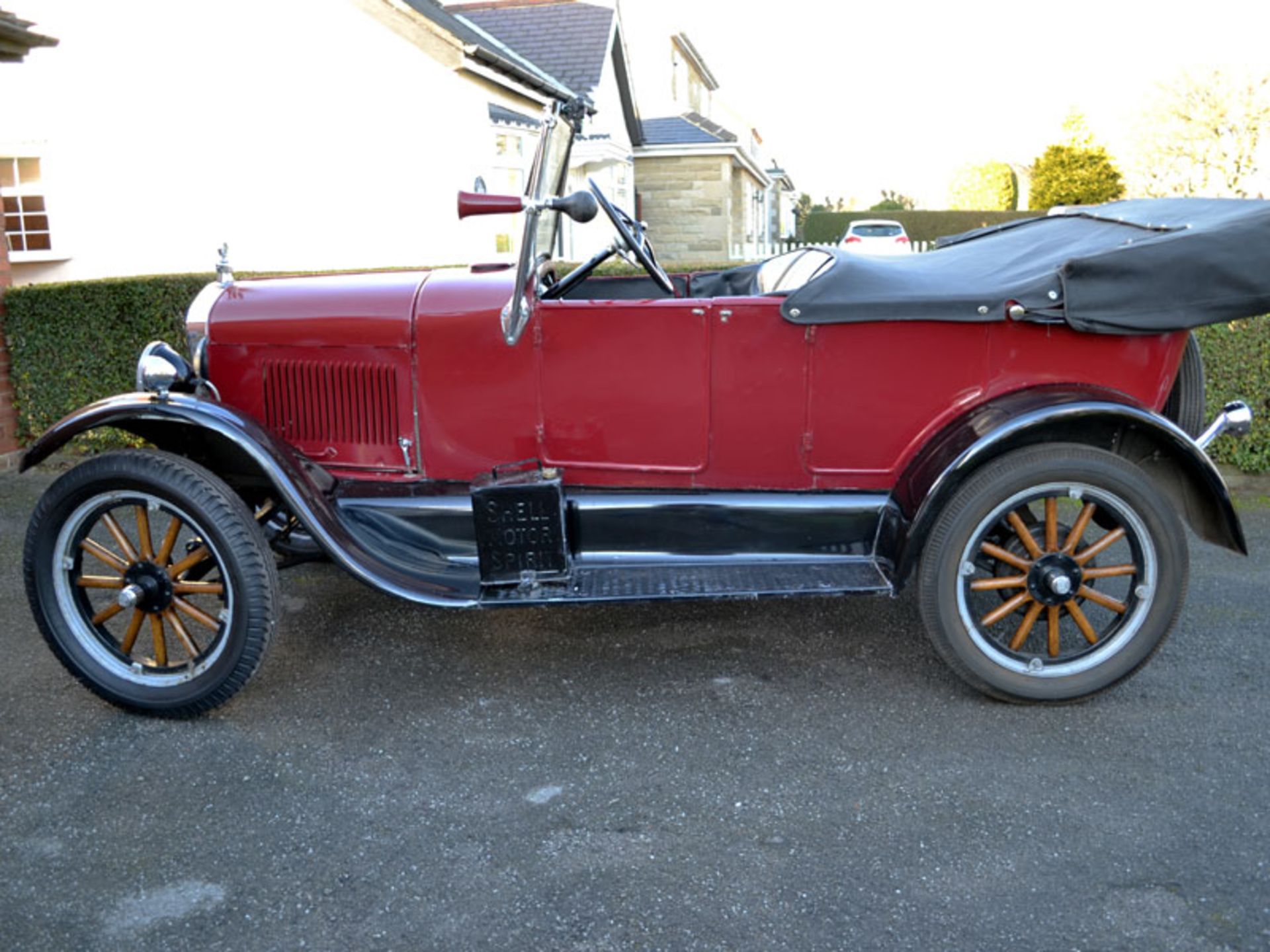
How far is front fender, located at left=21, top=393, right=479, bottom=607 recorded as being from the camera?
117 inches

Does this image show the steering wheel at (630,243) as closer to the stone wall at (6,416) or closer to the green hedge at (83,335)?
the green hedge at (83,335)

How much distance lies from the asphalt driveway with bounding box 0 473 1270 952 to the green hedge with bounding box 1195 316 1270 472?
2.19 m

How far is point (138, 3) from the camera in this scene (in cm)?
1136

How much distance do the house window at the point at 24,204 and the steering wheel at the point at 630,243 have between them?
1028cm

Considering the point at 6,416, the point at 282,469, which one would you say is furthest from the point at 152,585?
the point at 6,416

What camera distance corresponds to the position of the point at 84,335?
624 cm

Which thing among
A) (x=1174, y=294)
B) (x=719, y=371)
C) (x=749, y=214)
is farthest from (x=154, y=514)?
(x=749, y=214)

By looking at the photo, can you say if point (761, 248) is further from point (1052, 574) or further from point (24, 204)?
point (1052, 574)

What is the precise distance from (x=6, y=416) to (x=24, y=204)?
21.0 ft

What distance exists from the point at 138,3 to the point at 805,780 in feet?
40.0

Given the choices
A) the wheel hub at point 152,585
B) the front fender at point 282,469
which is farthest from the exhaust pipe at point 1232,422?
the wheel hub at point 152,585

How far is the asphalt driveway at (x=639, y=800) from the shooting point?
2.15 metres

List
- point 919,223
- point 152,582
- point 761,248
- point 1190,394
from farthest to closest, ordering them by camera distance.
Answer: point 761,248
point 919,223
point 1190,394
point 152,582

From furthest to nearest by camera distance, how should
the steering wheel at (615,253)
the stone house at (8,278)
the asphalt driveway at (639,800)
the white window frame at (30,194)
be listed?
the white window frame at (30,194) → the stone house at (8,278) → the steering wheel at (615,253) → the asphalt driveway at (639,800)
